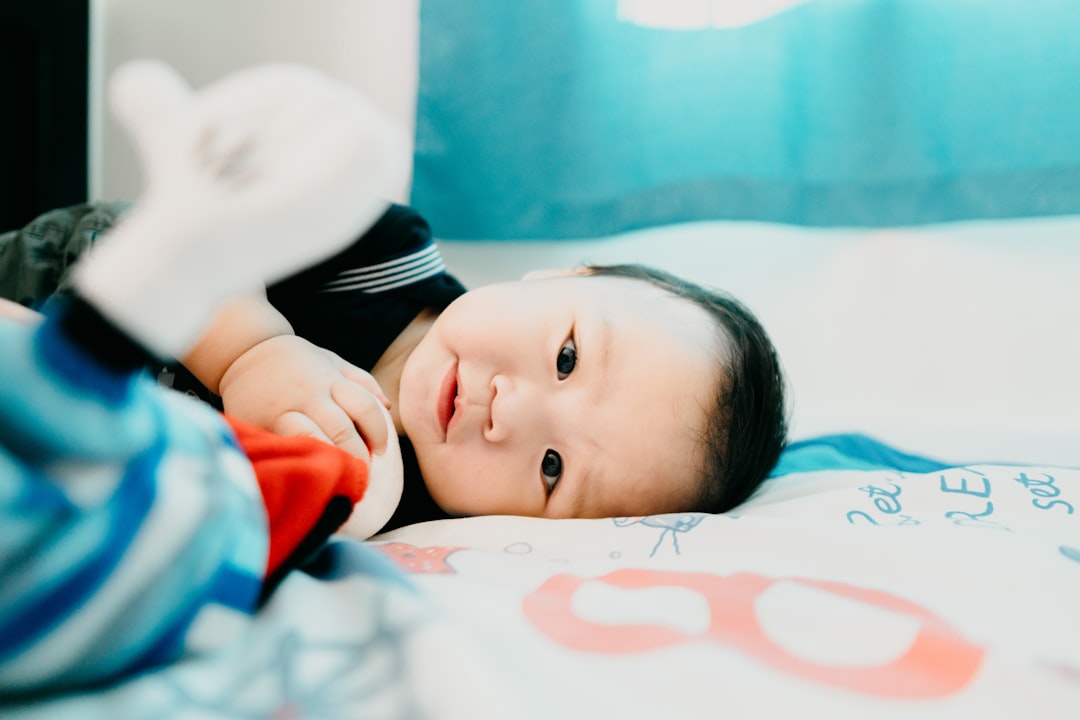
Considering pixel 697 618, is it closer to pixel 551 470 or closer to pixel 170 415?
pixel 170 415

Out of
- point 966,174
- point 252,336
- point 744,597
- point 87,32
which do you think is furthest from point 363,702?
point 87,32

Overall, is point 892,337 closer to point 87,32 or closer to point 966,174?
point 966,174

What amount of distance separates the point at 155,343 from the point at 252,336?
630 millimetres

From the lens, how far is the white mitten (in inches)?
11.0

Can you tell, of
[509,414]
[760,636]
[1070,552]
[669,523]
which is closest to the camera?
[760,636]

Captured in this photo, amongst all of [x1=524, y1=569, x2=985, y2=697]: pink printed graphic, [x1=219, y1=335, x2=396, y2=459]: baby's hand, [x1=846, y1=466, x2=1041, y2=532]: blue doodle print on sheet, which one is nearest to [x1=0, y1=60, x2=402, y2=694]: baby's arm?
[x1=524, y1=569, x2=985, y2=697]: pink printed graphic

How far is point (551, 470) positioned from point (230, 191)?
0.62 m

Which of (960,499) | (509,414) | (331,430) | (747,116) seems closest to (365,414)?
(331,430)

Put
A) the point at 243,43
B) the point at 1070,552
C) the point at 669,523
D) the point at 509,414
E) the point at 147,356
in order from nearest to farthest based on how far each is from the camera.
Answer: the point at 147,356 → the point at 1070,552 → the point at 669,523 → the point at 509,414 → the point at 243,43

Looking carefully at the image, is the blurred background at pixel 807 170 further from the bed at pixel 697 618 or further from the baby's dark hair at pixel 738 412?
the bed at pixel 697 618

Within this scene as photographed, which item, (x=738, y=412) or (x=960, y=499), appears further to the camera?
(x=738, y=412)

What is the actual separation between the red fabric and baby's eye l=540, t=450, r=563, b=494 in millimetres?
416

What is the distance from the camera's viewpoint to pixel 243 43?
5.84ft

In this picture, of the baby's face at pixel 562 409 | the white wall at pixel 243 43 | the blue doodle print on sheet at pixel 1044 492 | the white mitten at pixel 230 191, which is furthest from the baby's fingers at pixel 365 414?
the white wall at pixel 243 43
